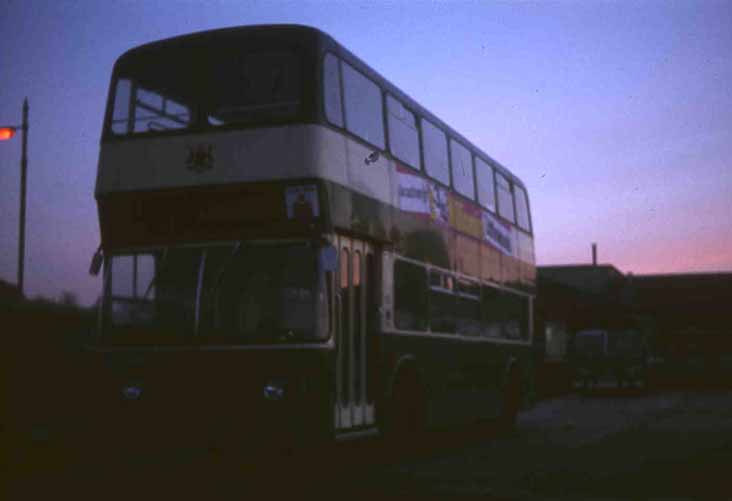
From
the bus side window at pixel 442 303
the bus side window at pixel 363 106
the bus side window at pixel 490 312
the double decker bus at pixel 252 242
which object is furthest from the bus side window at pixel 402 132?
the bus side window at pixel 490 312

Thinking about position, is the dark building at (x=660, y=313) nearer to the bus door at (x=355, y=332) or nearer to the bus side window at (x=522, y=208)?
the bus side window at (x=522, y=208)

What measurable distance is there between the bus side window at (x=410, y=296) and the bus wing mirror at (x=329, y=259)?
2.70 metres

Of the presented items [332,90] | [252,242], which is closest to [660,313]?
[332,90]

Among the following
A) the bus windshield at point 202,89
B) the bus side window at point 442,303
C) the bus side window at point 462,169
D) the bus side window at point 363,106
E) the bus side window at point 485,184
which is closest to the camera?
the bus windshield at point 202,89

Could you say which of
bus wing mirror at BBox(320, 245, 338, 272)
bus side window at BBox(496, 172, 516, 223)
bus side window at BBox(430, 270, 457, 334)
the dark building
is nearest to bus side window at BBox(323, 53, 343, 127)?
bus wing mirror at BBox(320, 245, 338, 272)

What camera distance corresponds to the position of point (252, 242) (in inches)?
423

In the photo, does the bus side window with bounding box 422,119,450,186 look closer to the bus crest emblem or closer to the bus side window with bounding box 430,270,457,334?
the bus side window with bounding box 430,270,457,334

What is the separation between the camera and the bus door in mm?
11406

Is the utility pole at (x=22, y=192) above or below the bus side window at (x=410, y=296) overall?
above

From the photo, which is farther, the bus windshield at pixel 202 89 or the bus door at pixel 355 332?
the bus door at pixel 355 332

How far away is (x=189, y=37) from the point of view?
38.7 feet

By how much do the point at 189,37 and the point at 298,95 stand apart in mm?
1695

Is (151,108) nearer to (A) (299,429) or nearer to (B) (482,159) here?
(A) (299,429)

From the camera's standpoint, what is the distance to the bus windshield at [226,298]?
10516mm
